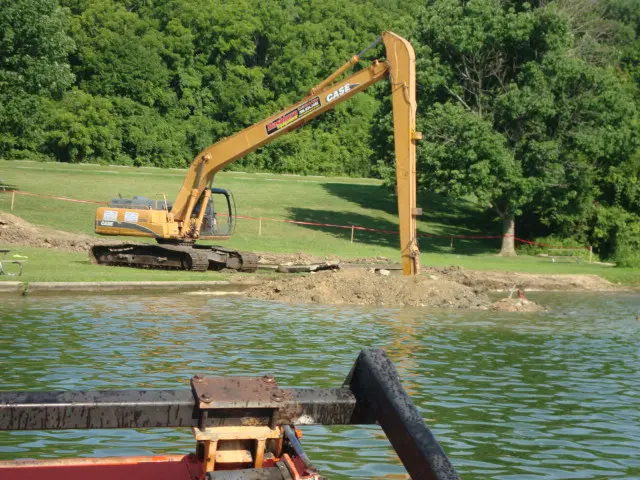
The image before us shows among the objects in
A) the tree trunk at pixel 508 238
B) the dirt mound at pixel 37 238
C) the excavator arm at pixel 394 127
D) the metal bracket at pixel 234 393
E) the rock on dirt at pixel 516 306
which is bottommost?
the dirt mound at pixel 37 238

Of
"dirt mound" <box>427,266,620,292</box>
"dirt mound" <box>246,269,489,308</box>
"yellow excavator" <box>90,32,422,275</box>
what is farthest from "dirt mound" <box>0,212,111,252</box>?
"dirt mound" <box>427,266,620,292</box>

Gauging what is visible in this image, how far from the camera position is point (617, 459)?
10.3m

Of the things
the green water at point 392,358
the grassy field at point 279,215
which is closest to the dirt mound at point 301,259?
the grassy field at point 279,215

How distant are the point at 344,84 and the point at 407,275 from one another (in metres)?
5.71

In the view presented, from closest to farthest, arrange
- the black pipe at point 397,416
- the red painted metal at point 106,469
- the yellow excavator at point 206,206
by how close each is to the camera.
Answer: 1. the black pipe at point 397,416
2. the red painted metal at point 106,469
3. the yellow excavator at point 206,206

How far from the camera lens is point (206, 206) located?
32.0 meters

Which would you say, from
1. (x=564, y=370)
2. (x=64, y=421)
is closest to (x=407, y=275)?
(x=564, y=370)

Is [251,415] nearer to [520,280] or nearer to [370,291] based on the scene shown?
[370,291]

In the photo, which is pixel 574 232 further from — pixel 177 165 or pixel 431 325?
pixel 177 165

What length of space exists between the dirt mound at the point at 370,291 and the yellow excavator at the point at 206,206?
4053mm

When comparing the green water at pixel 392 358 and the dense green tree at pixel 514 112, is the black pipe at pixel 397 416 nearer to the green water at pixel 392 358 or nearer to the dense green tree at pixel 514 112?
the green water at pixel 392 358

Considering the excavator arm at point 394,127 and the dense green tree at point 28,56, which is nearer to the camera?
the excavator arm at point 394,127

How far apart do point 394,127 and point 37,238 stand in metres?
15.3

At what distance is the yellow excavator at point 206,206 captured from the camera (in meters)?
28.1
